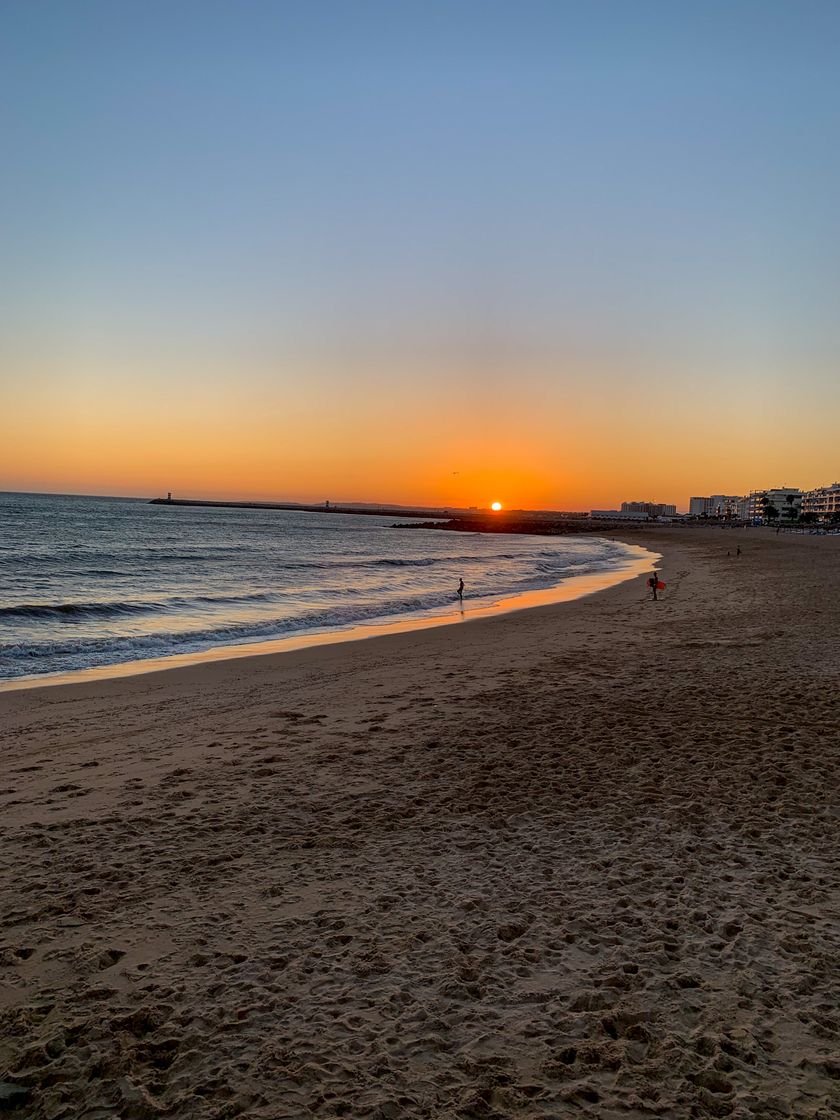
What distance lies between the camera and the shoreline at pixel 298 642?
12.2 metres

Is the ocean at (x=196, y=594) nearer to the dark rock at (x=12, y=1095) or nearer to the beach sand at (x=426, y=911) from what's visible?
the beach sand at (x=426, y=911)

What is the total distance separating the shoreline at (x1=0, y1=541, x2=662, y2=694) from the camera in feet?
39.9

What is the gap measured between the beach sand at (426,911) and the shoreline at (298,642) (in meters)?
2.79

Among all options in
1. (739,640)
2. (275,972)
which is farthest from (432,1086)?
(739,640)

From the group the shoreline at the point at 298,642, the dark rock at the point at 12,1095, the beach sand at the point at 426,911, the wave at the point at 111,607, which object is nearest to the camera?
the dark rock at the point at 12,1095

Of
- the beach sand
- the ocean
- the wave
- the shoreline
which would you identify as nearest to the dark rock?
the beach sand

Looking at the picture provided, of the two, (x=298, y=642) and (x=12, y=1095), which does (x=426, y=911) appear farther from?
(x=298, y=642)

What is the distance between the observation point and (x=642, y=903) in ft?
14.8

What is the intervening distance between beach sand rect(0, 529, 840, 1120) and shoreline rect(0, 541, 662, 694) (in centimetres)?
279

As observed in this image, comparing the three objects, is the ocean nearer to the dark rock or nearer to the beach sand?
the beach sand

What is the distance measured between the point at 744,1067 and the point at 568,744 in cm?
469

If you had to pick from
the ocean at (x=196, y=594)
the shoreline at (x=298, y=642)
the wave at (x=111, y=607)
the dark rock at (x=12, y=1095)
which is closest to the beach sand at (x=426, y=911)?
the dark rock at (x=12, y=1095)

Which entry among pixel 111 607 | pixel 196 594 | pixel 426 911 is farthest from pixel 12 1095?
pixel 196 594

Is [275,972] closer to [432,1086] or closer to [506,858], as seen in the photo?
[432,1086]
